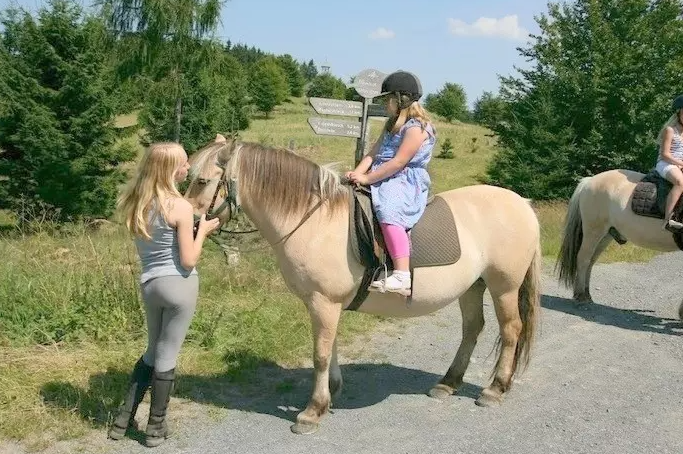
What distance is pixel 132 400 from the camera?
135 inches

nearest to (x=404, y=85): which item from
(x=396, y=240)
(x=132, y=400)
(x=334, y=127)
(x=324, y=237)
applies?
(x=396, y=240)

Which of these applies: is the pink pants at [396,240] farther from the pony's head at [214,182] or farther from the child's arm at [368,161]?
the pony's head at [214,182]

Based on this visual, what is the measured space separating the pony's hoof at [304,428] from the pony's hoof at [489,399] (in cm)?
133

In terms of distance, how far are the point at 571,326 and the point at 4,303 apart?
576cm

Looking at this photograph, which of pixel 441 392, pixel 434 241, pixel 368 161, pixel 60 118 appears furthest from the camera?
pixel 60 118

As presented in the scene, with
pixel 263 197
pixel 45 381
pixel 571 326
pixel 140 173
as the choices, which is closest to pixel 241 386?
pixel 45 381

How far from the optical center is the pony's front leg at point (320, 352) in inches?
142

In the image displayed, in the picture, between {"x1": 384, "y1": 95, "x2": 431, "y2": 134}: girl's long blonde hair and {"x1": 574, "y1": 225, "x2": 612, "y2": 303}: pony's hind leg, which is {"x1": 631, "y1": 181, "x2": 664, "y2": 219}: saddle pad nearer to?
{"x1": 574, "y1": 225, "x2": 612, "y2": 303}: pony's hind leg

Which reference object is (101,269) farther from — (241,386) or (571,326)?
(571,326)

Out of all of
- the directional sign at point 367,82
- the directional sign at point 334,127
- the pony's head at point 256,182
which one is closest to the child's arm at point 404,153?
the pony's head at point 256,182

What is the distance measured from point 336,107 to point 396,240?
4.14 metres

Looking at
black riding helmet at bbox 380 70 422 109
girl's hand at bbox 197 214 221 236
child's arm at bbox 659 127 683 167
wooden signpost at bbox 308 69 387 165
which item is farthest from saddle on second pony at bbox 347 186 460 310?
child's arm at bbox 659 127 683 167

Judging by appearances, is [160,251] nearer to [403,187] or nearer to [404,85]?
[403,187]

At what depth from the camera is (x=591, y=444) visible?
3.58 meters
